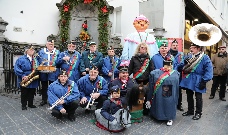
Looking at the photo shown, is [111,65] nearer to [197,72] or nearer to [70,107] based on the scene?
[70,107]

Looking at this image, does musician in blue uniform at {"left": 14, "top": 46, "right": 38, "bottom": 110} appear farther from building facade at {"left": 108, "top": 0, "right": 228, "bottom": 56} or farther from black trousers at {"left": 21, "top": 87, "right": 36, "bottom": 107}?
building facade at {"left": 108, "top": 0, "right": 228, "bottom": 56}

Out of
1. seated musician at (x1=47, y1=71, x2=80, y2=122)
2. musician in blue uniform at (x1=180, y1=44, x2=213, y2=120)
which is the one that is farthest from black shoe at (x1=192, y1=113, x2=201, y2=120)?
seated musician at (x1=47, y1=71, x2=80, y2=122)

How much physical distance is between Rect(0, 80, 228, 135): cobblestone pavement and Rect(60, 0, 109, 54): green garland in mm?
7019

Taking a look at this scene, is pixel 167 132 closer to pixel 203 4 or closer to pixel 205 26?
pixel 205 26

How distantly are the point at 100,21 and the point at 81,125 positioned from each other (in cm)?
902

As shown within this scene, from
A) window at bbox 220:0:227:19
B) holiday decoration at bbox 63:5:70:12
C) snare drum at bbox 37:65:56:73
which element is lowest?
snare drum at bbox 37:65:56:73

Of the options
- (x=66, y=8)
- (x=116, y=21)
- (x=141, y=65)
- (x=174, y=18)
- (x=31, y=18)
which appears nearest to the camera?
(x=141, y=65)

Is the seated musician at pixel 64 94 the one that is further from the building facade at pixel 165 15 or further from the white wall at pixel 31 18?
the white wall at pixel 31 18

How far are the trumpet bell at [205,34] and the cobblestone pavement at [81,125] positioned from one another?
193 cm

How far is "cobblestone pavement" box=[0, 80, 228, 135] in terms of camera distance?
4.65m

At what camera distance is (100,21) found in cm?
1320

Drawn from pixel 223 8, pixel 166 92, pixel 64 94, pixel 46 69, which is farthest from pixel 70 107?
pixel 223 8

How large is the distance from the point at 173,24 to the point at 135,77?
23.5ft

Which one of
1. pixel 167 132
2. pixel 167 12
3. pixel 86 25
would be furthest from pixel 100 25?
pixel 167 132
